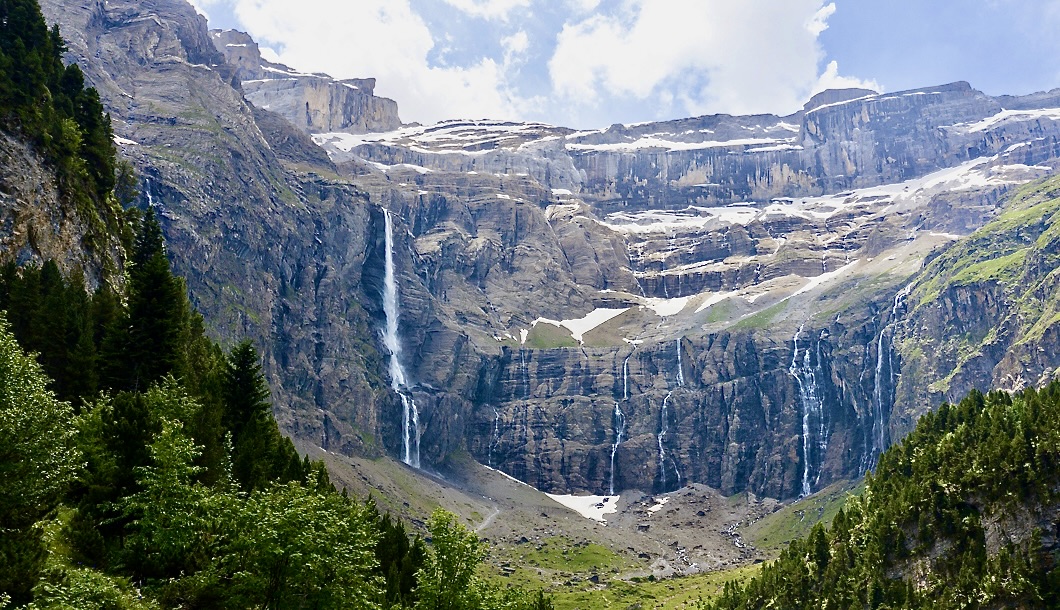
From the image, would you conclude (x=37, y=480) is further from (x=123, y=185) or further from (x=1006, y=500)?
(x=123, y=185)

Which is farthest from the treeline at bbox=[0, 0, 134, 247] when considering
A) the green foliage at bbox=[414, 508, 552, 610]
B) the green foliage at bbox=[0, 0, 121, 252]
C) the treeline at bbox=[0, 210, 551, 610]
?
the green foliage at bbox=[414, 508, 552, 610]

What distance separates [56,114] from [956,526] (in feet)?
276

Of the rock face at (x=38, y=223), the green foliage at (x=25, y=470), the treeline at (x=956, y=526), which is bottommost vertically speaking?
the treeline at (x=956, y=526)

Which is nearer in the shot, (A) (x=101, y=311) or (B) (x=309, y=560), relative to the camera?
(B) (x=309, y=560)

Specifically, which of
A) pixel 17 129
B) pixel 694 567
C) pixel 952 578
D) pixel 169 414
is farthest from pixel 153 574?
pixel 694 567

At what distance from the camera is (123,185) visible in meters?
90.0

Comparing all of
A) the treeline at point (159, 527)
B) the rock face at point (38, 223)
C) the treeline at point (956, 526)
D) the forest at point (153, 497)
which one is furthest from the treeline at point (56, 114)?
the treeline at point (956, 526)

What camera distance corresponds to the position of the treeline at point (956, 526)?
195ft

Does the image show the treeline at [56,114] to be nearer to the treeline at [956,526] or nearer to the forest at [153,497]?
the forest at [153,497]

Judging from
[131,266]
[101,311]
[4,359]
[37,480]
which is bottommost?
[37,480]

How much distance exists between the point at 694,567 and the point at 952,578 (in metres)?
127

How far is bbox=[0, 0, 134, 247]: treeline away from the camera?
65.2 m

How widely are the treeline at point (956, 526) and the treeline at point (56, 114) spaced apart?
74.0 meters

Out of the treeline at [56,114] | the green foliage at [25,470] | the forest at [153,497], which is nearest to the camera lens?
the green foliage at [25,470]
